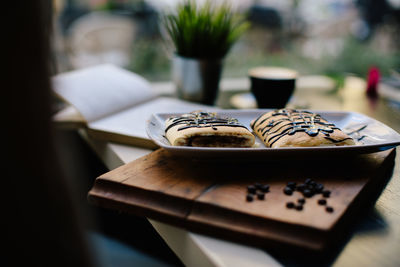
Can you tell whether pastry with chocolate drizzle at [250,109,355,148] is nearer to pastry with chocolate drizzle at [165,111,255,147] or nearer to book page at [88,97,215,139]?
pastry with chocolate drizzle at [165,111,255,147]

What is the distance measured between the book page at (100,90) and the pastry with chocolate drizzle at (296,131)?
0.39 meters

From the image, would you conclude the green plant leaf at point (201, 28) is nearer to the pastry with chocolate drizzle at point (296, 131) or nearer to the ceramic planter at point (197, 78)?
the ceramic planter at point (197, 78)

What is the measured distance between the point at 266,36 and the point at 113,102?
13.1ft

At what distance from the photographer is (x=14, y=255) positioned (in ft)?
0.93

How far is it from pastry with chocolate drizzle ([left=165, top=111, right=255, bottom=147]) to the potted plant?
415 mm

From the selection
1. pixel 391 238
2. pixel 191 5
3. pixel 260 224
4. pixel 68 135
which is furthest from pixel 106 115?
pixel 391 238

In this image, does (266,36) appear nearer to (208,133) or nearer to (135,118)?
(135,118)

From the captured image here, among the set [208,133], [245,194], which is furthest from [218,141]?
[245,194]

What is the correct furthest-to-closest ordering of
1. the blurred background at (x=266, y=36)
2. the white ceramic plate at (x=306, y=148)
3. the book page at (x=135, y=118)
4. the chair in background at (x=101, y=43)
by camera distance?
the chair in background at (x=101, y=43)
the blurred background at (x=266, y=36)
the book page at (x=135, y=118)
the white ceramic plate at (x=306, y=148)

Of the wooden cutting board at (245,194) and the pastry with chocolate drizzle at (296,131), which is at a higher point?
the pastry with chocolate drizzle at (296,131)

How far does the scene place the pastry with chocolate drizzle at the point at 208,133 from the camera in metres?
0.60

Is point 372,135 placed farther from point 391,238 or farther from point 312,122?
point 391,238

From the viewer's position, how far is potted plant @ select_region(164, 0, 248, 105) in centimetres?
100

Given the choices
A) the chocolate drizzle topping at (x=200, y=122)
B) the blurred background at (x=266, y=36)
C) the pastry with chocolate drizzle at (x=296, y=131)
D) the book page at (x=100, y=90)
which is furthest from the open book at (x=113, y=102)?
the blurred background at (x=266, y=36)
